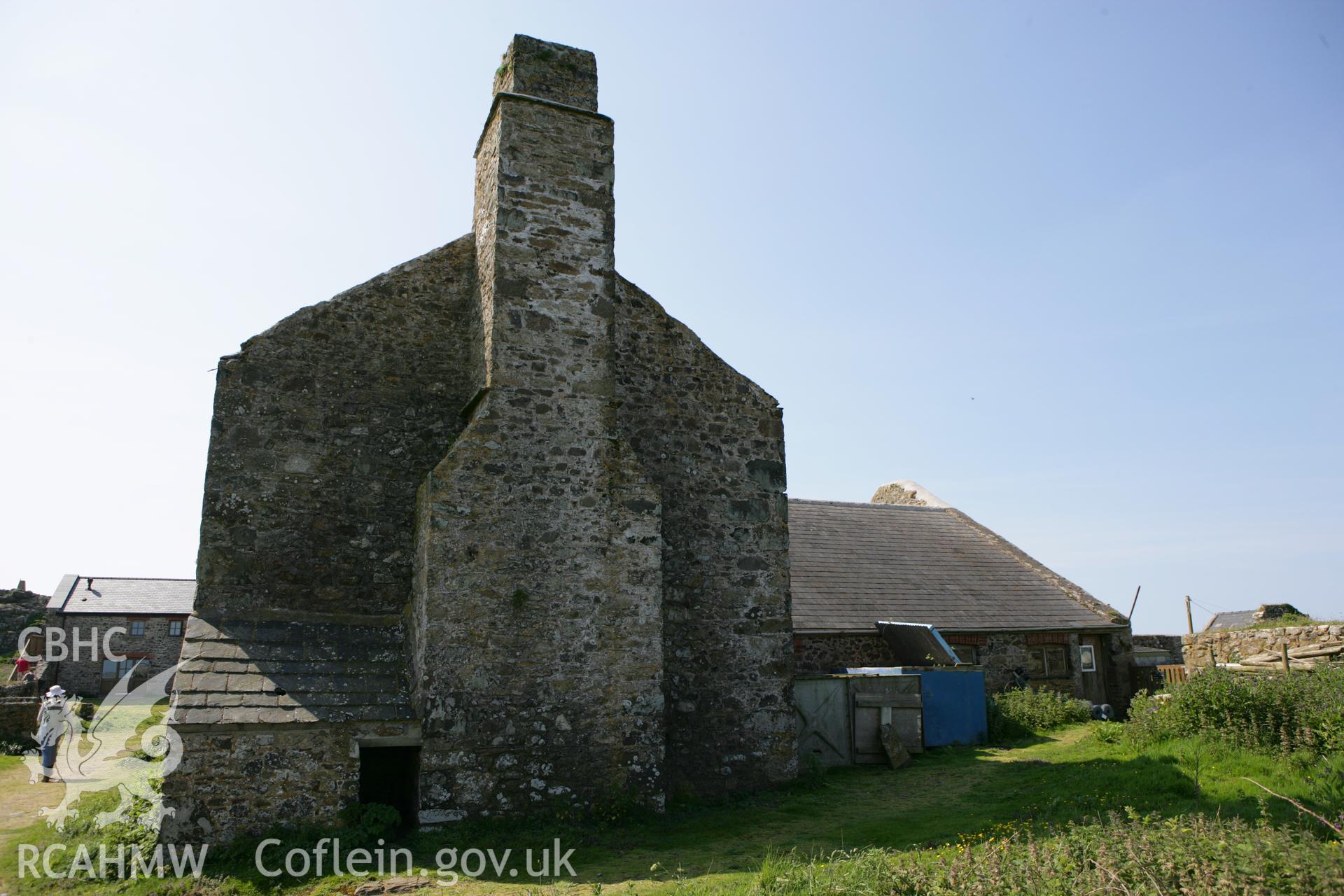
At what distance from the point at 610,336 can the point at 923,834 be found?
627 cm

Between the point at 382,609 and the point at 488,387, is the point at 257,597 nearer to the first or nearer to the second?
the point at 382,609

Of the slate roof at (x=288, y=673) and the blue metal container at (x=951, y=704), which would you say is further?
the blue metal container at (x=951, y=704)

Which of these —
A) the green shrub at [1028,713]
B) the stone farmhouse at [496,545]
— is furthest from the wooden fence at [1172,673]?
Answer: the stone farmhouse at [496,545]

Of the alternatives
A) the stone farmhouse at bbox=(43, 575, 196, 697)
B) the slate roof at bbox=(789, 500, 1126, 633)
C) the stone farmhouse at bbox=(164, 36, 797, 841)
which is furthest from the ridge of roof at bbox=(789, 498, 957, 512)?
the stone farmhouse at bbox=(43, 575, 196, 697)

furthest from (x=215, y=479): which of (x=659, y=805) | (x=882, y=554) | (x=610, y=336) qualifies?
(x=882, y=554)

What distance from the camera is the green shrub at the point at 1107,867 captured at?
4.89 meters

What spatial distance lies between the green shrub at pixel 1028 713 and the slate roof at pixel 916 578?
1.94 metres

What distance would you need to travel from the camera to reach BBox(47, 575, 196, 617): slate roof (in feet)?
98.5

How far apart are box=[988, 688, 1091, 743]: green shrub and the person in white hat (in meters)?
15.1

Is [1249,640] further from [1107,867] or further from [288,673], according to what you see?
[288,673]

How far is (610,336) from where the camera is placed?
9.98 m

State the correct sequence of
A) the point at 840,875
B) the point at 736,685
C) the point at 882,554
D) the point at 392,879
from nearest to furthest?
1. the point at 840,875
2. the point at 392,879
3. the point at 736,685
4. the point at 882,554

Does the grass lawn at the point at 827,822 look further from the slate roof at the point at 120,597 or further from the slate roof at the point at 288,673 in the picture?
the slate roof at the point at 120,597

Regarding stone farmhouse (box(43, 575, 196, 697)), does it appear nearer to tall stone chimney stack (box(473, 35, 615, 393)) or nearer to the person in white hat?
the person in white hat
